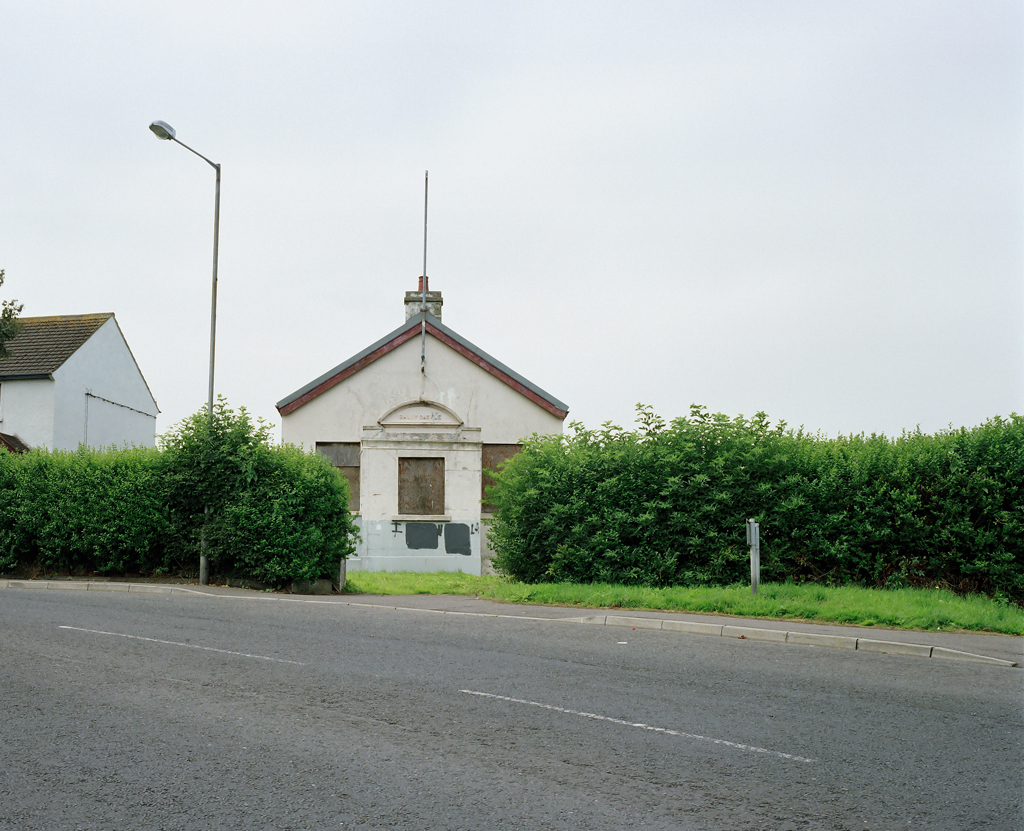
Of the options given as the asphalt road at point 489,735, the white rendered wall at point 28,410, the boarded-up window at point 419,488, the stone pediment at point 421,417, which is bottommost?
the asphalt road at point 489,735

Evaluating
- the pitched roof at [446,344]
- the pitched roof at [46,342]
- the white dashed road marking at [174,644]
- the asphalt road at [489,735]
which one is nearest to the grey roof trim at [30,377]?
the pitched roof at [46,342]

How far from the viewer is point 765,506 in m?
15.6

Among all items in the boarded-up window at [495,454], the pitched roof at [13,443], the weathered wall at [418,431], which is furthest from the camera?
the pitched roof at [13,443]

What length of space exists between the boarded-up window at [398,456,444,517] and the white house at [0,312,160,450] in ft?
45.2

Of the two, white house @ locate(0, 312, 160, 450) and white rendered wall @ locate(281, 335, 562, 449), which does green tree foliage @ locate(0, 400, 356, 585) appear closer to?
white rendered wall @ locate(281, 335, 562, 449)

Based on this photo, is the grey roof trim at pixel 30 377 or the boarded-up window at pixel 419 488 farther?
the grey roof trim at pixel 30 377

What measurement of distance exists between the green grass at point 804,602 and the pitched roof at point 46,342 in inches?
1014

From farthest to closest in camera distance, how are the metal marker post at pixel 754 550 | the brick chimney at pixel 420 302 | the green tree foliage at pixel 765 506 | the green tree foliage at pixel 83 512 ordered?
1. the brick chimney at pixel 420 302
2. the green tree foliage at pixel 83 512
3. the green tree foliage at pixel 765 506
4. the metal marker post at pixel 754 550

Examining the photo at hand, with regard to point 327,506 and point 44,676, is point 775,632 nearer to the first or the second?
point 44,676

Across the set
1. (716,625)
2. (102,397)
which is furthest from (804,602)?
(102,397)

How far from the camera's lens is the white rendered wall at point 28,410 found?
34.0 meters

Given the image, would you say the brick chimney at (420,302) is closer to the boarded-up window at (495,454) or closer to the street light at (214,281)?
the boarded-up window at (495,454)

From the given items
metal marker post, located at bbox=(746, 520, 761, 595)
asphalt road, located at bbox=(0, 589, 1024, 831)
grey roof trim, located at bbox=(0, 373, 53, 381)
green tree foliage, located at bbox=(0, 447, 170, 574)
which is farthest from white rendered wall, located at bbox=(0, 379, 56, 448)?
metal marker post, located at bbox=(746, 520, 761, 595)

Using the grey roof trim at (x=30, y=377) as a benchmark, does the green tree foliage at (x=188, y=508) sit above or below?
below
